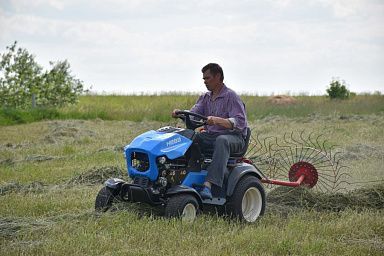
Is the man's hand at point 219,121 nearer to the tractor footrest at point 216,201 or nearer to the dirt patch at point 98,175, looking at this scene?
the tractor footrest at point 216,201

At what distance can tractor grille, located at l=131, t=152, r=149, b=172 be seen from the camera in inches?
300

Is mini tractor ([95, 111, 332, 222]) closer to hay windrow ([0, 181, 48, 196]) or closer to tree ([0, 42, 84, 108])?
hay windrow ([0, 181, 48, 196])

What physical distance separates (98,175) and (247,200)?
341 centimetres

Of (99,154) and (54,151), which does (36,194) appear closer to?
(99,154)

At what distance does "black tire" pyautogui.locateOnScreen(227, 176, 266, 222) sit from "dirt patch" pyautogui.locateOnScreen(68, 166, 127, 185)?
9.82 ft

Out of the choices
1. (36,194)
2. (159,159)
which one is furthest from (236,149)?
(36,194)

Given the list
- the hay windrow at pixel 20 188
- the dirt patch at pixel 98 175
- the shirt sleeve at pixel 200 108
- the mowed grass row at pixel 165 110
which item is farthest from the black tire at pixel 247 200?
the mowed grass row at pixel 165 110

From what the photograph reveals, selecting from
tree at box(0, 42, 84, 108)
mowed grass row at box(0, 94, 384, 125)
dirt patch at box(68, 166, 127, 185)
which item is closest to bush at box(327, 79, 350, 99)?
mowed grass row at box(0, 94, 384, 125)

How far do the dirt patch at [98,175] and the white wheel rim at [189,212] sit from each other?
3320 mm

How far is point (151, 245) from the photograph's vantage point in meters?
6.51

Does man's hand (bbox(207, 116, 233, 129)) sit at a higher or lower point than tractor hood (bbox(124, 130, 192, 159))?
higher

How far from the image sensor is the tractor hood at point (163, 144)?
24.6 feet

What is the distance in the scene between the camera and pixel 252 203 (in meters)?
8.36

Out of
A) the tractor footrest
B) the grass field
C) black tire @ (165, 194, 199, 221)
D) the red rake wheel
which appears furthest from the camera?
the red rake wheel
